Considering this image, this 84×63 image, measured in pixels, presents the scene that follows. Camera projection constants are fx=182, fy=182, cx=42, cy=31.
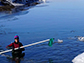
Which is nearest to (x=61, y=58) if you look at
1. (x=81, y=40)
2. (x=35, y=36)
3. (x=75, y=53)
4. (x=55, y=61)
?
(x=55, y=61)

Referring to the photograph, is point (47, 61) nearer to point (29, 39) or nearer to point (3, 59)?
point (3, 59)

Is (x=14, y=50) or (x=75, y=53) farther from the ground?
(x=14, y=50)

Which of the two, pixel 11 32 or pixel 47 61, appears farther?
pixel 11 32

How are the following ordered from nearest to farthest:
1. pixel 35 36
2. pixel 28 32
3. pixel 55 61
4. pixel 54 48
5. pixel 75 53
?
pixel 55 61, pixel 75 53, pixel 54 48, pixel 35 36, pixel 28 32

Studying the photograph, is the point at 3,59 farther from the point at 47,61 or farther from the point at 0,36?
the point at 0,36

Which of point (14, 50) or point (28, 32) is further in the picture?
point (28, 32)

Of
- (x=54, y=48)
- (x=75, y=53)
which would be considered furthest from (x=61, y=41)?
(x=75, y=53)

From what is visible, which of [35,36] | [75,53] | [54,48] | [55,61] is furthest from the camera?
[35,36]

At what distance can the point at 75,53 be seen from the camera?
486 inches

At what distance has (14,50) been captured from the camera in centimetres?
948

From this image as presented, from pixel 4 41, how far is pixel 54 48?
4482mm

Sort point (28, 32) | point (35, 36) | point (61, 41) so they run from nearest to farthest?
point (61, 41) → point (35, 36) → point (28, 32)

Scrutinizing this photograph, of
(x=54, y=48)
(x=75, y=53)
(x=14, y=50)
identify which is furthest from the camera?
(x=54, y=48)

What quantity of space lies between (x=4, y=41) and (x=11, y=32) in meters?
3.14
